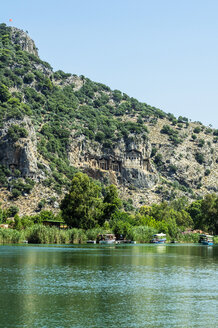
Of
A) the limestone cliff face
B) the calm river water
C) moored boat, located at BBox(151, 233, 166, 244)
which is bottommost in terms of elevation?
the calm river water

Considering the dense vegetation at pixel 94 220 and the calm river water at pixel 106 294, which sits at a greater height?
the dense vegetation at pixel 94 220

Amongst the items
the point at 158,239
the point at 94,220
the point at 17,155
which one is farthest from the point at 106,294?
the point at 17,155

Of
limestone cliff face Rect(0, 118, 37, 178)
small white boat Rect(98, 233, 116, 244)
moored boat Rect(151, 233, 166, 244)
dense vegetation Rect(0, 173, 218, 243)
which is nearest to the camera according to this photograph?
dense vegetation Rect(0, 173, 218, 243)

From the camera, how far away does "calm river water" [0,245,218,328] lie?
31.9 metres

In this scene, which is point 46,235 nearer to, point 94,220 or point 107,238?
point 107,238

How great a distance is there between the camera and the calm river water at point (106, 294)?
31.9 meters

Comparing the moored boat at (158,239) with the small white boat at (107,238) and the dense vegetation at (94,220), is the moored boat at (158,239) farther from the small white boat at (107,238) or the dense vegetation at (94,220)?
the small white boat at (107,238)

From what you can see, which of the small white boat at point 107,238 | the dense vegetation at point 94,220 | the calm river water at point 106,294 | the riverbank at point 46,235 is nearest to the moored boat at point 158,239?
the dense vegetation at point 94,220

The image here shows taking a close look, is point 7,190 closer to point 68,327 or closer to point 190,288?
point 190,288

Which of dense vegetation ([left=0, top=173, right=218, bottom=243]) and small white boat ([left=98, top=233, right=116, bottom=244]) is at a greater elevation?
dense vegetation ([left=0, top=173, right=218, bottom=243])

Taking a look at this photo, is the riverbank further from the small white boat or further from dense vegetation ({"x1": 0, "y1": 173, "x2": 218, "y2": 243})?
the small white boat

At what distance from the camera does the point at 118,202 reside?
131 metres

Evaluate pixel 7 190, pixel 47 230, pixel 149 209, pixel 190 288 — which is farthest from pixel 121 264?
pixel 149 209

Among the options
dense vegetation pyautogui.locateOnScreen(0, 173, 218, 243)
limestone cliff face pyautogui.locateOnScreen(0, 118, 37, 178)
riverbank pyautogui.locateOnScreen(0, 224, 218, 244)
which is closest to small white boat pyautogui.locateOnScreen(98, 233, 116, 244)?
riverbank pyautogui.locateOnScreen(0, 224, 218, 244)
